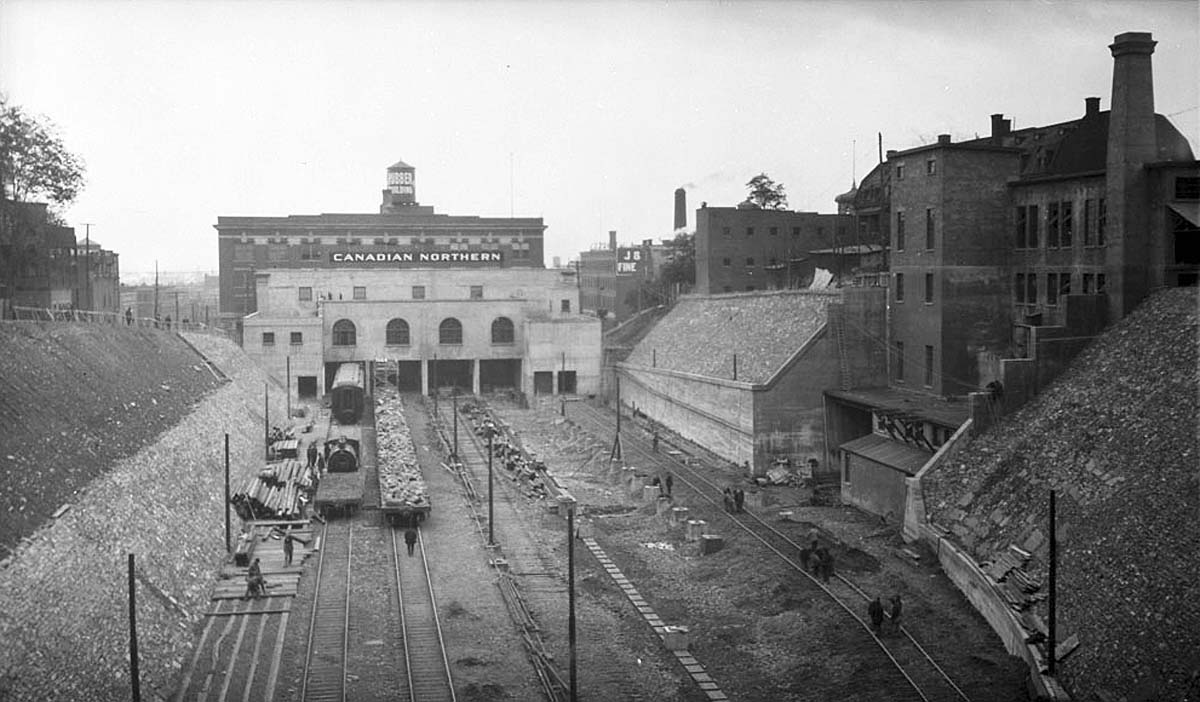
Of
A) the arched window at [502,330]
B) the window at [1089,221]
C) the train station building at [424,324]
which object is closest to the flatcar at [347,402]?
the train station building at [424,324]

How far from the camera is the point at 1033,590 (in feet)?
82.2

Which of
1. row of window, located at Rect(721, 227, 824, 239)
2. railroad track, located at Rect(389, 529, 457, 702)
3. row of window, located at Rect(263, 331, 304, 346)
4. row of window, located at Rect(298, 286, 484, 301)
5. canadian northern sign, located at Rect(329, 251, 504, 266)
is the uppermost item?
row of window, located at Rect(721, 227, 824, 239)

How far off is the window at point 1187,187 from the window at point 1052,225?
Answer: 5.55 m

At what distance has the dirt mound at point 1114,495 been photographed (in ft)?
69.2

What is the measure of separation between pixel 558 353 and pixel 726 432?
27.7m

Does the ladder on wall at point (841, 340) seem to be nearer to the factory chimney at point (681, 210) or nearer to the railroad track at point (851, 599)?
the railroad track at point (851, 599)

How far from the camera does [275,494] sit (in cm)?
3950

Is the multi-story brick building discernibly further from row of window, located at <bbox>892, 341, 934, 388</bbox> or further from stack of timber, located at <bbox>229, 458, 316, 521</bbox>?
row of window, located at <bbox>892, 341, 934, 388</bbox>

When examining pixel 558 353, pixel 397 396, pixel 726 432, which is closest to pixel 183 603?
pixel 726 432

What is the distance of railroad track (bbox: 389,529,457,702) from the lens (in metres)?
23.1

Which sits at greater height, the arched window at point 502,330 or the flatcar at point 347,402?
the arched window at point 502,330

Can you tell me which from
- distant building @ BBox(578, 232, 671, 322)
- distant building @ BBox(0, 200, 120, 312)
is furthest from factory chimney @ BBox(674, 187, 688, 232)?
distant building @ BBox(0, 200, 120, 312)

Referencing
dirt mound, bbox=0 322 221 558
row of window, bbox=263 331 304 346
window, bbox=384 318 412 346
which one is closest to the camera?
dirt mound, bbox=0 322 221 558

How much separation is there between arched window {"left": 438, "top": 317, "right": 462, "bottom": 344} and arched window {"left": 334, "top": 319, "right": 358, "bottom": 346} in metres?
5.96
